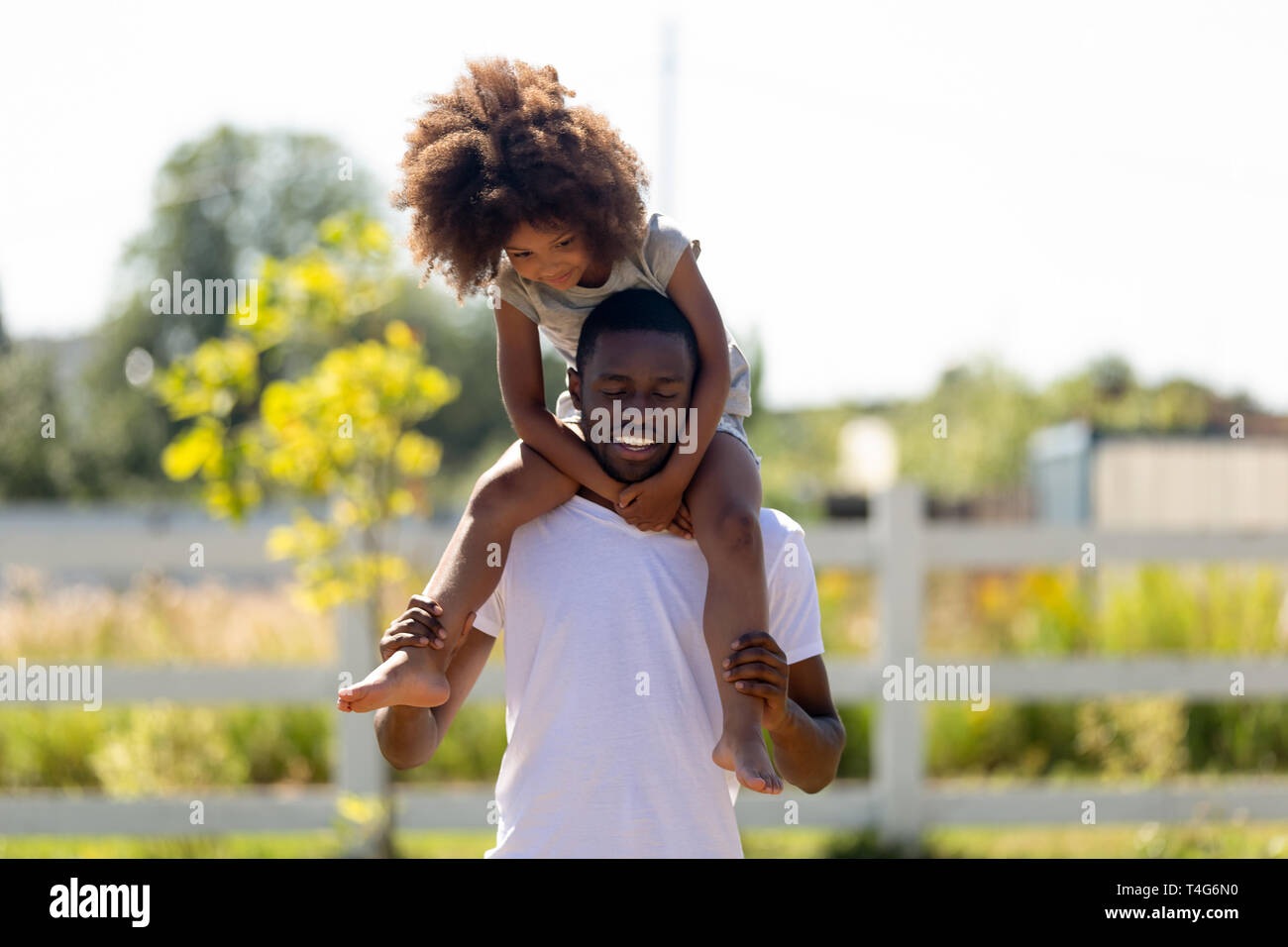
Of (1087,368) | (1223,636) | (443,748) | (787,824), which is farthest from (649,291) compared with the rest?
(1087,368)

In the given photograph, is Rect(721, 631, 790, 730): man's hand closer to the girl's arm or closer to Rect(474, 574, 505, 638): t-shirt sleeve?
the girl's arm

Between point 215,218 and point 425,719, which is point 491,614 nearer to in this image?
point 425,719

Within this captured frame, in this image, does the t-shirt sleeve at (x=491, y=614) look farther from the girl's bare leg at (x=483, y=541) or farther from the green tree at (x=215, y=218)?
the green tree at (x=215, y=218)

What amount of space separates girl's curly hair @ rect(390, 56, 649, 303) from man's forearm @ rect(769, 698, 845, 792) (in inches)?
36.8

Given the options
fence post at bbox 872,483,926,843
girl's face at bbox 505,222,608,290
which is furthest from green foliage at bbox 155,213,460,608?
girl's face at bbox 505,222,608,290

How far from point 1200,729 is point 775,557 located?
20.2ft

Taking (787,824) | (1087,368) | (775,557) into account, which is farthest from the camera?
(1087,368)

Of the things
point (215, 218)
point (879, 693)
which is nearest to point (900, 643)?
point (879, 693)

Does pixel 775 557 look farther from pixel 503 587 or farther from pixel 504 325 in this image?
pixel 504 325

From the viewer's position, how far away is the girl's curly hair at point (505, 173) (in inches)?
89.7

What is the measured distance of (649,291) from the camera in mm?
2391
